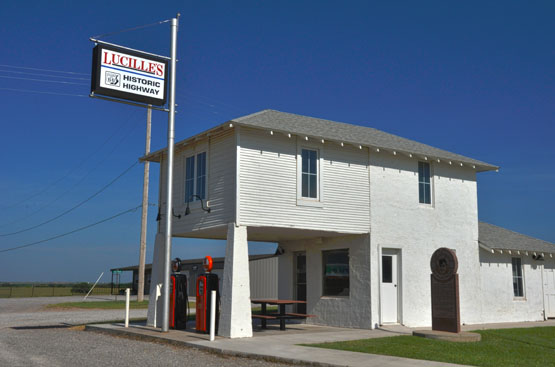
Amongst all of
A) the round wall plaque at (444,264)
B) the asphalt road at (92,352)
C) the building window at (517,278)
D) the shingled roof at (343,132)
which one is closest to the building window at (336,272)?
the round wall plaque at (444,264)

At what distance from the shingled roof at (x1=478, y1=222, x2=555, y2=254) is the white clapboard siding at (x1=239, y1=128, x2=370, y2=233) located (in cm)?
562

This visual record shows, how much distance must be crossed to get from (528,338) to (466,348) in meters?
3.21

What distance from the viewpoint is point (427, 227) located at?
1828cm

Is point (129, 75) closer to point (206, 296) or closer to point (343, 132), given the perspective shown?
point (206, 296)

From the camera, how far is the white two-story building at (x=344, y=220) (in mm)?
14961

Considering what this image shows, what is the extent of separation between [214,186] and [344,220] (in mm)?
3807

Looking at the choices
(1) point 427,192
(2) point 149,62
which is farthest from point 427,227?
(2) point 149,62

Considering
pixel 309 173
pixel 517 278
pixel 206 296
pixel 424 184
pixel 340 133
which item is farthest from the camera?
pixel 517 278

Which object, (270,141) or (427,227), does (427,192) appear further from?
(270,141)

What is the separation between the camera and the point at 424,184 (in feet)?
61.1

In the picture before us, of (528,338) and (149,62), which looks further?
(149,62)

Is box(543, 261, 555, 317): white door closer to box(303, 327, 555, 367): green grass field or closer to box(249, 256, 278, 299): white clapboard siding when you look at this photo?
box(303, 327, 555, 367): green grass field

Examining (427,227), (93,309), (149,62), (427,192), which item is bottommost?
(93,309)

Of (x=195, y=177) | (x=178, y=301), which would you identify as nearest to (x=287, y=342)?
(x=178, y=301)
